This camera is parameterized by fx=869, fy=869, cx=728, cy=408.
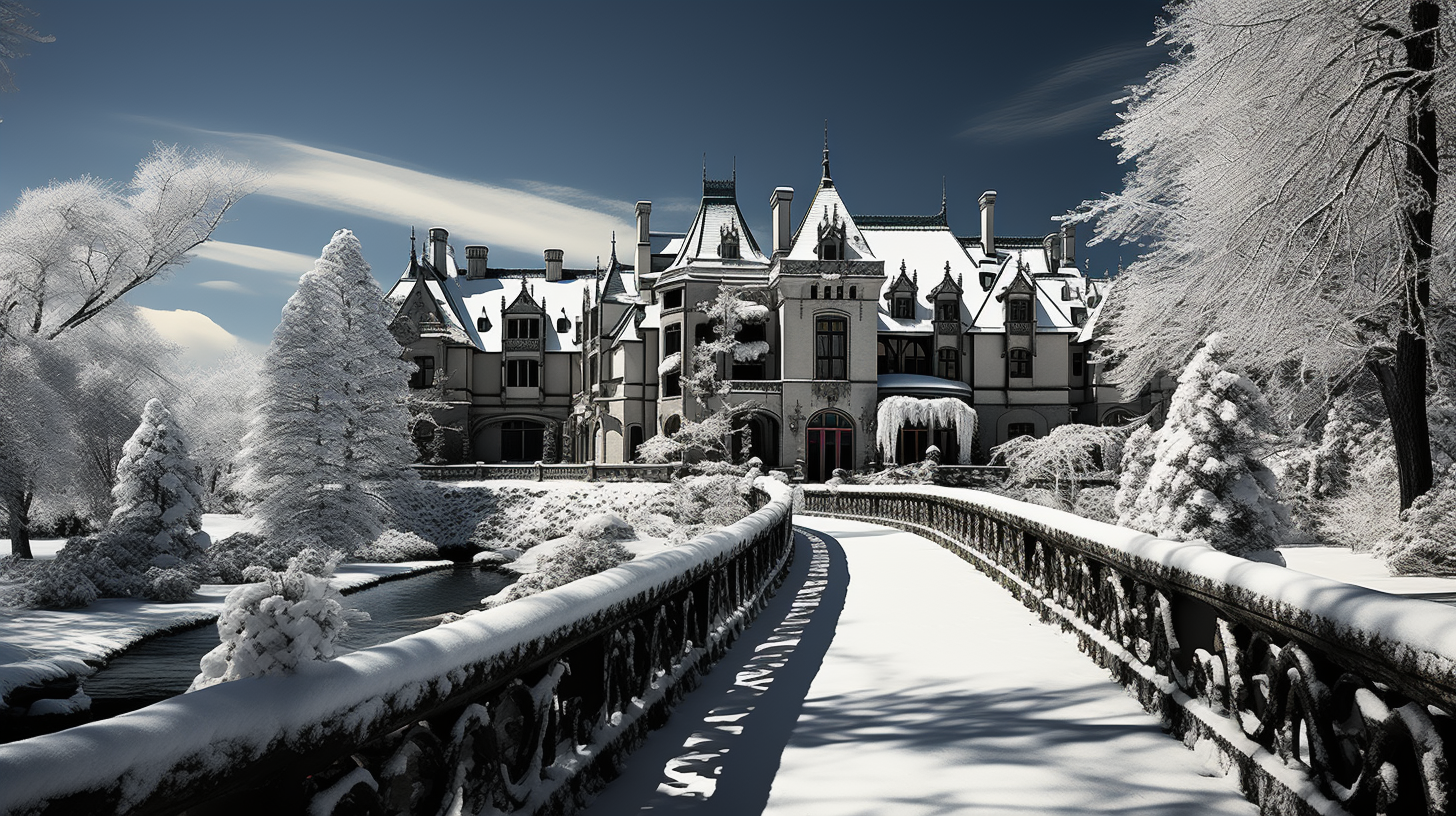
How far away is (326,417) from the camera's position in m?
30.8

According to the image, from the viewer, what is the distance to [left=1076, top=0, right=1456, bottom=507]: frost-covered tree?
974cm

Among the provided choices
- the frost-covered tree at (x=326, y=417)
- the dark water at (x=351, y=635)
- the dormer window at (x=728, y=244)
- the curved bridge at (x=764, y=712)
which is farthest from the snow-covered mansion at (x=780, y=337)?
the curved bridge at (x=764, y=712)

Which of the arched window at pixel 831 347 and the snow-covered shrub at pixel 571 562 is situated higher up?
the arched window at pixel 831 347

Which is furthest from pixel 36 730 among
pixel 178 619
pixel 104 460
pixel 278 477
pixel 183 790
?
pixel 278 477

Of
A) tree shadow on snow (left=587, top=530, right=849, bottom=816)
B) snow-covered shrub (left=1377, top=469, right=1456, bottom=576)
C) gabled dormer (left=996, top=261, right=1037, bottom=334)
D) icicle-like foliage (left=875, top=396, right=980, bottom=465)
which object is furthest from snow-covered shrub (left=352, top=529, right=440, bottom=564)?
gabled dormer (left=996, top=261, right=1037, bottom=334)

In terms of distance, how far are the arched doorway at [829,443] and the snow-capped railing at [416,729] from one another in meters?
38.5

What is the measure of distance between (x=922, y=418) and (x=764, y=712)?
38.6 meters

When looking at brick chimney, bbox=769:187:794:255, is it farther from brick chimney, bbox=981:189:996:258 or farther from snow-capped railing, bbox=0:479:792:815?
snow-capped railing, bbox=0:479:792:815

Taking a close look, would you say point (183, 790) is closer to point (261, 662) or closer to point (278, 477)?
point (261, 662)

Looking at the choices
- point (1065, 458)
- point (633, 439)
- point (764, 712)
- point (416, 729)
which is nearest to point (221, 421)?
point (633, 439)

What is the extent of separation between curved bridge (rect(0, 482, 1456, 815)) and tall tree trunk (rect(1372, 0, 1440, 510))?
6.73 m

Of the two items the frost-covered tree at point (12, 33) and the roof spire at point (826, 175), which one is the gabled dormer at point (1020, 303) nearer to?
the roof spire at point (826, 175)

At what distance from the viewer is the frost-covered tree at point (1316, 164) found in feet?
32.0

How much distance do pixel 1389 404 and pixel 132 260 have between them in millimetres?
26294
